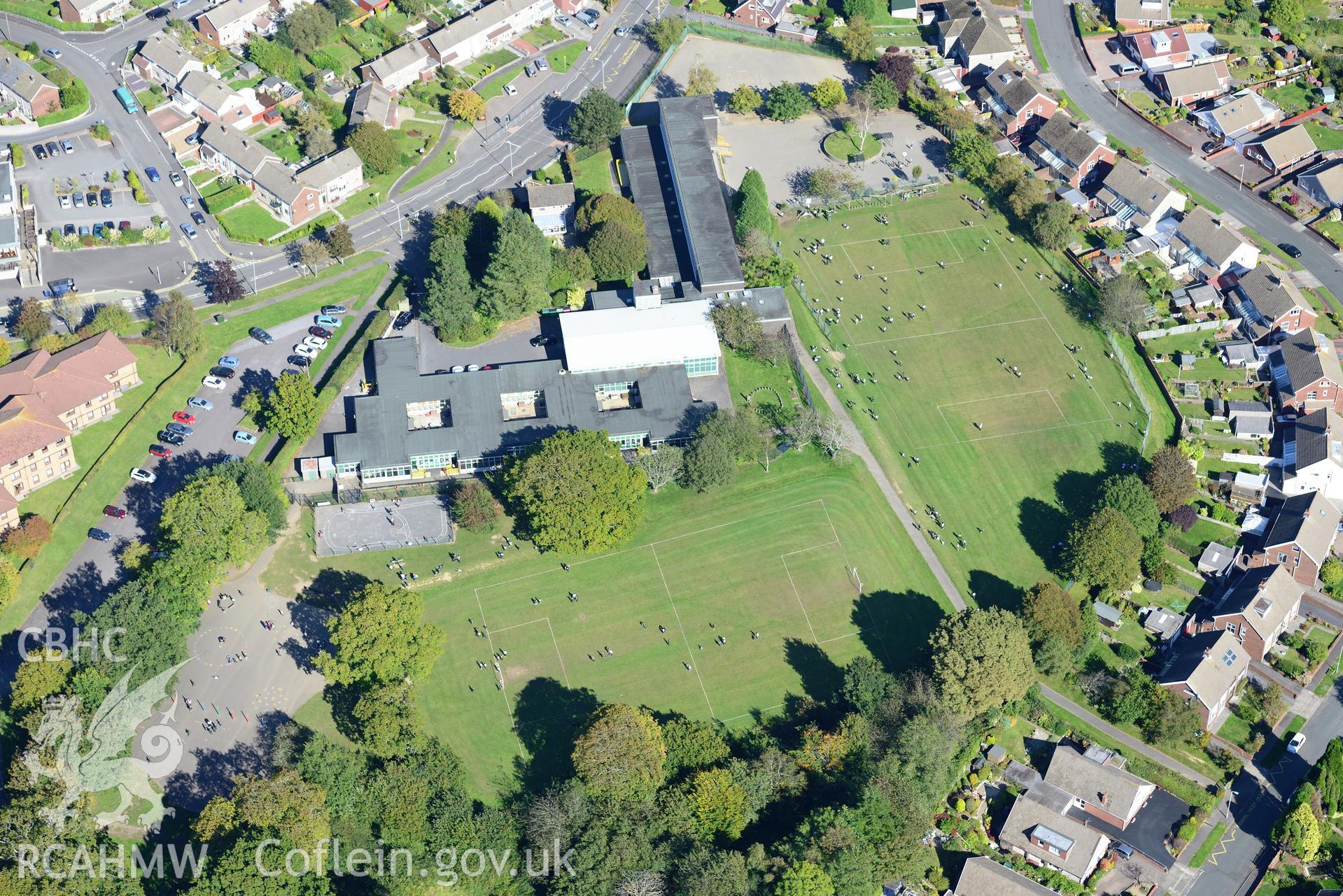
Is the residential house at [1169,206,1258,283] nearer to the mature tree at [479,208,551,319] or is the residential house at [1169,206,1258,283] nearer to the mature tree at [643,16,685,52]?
the mature tree at [643,16,685,52]

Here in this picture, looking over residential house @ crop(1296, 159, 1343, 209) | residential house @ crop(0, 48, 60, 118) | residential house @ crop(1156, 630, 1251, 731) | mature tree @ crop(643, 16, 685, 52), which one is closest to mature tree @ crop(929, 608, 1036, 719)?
residential house @ crop(1156, 630, 1251, 731)

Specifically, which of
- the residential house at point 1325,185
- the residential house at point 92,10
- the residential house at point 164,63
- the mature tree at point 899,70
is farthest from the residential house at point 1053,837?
the residential house at point 92,10

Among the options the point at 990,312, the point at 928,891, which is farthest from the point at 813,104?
the point at 928,891

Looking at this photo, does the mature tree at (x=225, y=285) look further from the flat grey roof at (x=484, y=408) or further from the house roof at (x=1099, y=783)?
the house roof at (x=1099, y=783)

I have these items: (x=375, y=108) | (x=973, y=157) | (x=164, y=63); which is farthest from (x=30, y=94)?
(x=973, y=157)

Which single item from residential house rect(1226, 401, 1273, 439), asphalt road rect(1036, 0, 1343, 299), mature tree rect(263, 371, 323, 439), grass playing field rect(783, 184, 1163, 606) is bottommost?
mature tree rect(263, 371, 323, 439)

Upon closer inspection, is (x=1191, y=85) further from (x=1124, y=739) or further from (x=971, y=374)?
(x=1124, y=739)

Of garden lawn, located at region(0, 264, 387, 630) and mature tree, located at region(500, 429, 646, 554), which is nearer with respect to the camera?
mature tree, located at region(500, 429, 646, 554)

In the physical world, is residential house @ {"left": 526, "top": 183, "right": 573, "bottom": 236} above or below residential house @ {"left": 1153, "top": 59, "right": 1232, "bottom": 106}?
below
